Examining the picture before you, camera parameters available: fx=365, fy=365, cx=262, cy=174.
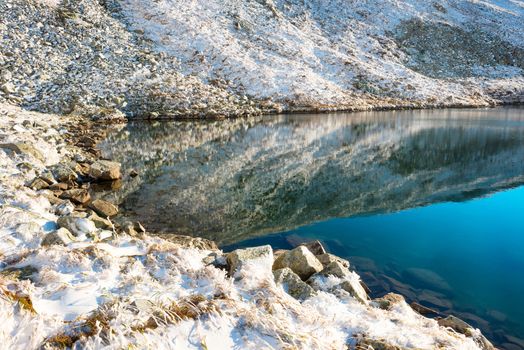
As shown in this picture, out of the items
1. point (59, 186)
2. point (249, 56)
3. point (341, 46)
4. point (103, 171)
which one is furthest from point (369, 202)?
point (341, 46)

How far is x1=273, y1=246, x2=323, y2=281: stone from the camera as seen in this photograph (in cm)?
656

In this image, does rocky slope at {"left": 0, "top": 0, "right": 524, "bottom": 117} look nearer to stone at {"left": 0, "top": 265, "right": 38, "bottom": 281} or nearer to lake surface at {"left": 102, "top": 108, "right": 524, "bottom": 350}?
lake surface at {"left": 102, "top": 108, "right": 524, "bottom": 350}

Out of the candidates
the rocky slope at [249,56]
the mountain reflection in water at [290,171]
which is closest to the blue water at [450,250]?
the mountain reflection in water at [290,171]

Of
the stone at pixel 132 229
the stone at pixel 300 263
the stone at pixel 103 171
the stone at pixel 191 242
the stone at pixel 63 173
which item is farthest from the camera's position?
the stone at pixel 103 171

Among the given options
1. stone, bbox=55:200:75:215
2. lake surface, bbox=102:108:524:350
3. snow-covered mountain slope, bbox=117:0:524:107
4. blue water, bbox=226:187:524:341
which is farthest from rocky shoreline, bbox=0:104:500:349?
snow-covered mountain slope, bbox=117:0:524:107

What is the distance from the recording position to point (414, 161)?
728 inches

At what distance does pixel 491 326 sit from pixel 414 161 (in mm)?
12959

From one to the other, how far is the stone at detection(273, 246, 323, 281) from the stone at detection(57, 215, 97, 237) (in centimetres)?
387

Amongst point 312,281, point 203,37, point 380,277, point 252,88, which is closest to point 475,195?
point 380,277

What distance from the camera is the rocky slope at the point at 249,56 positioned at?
105 feet

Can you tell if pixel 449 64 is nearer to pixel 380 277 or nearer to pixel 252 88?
pixel 252 88

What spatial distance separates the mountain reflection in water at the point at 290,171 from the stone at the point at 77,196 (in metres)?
1.13

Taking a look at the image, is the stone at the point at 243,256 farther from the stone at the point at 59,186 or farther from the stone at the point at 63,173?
the stone at the point at 63,173

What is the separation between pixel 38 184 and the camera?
11.1 metres
